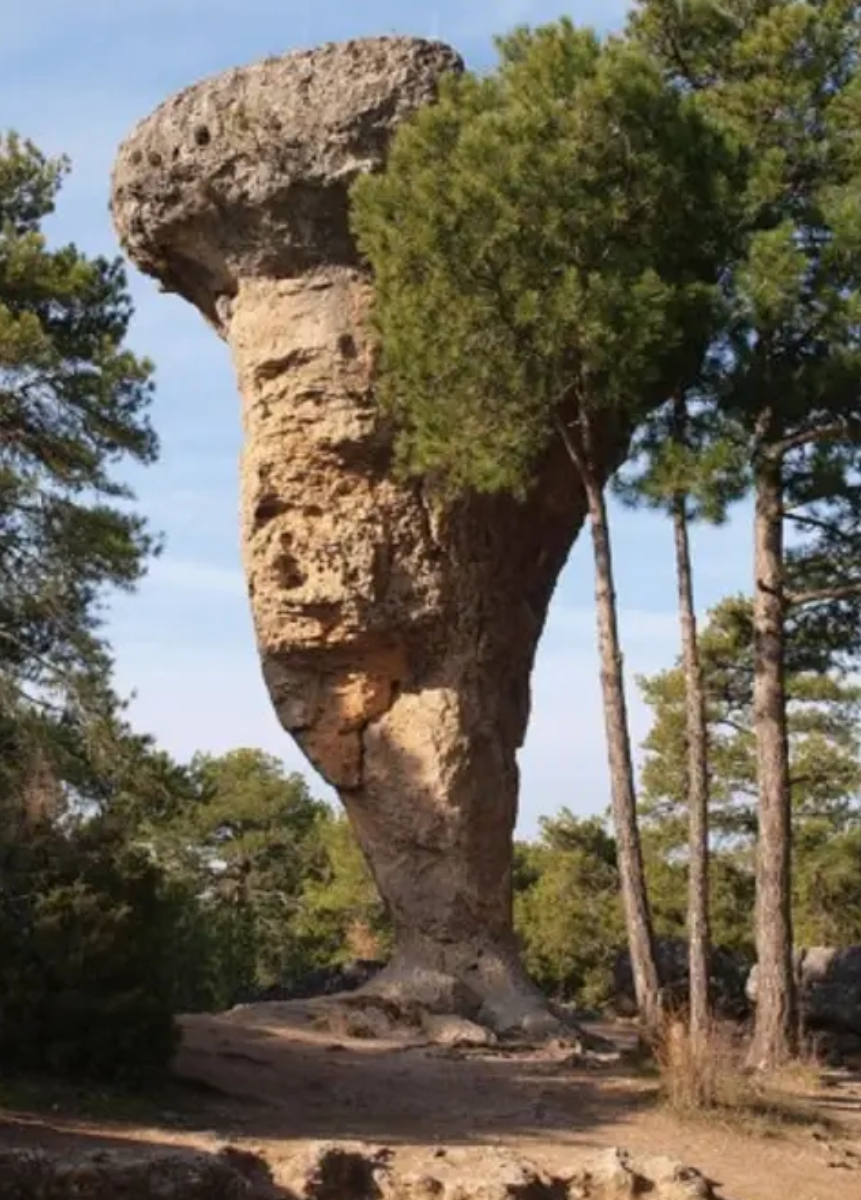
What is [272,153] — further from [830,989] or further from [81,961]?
[830,989]

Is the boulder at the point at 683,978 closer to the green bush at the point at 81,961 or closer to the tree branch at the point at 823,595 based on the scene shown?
the tree branch at the point at 823,595

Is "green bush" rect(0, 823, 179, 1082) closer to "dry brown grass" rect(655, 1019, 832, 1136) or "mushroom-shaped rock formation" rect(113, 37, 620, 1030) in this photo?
"dry brown grass" rect(655, 1019, 832, 1136)

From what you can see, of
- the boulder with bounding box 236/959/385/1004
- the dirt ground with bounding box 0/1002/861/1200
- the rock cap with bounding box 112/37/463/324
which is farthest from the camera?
the boulder with bounding box 236/959/385/1004

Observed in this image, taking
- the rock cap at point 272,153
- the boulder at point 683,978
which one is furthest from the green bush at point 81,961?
the rock cap at point 272,153

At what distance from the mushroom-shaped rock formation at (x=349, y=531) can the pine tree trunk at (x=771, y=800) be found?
12.0 feet

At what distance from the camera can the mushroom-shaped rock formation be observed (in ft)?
58.6

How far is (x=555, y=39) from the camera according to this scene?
15016mm

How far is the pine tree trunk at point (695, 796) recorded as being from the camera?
1445 cm

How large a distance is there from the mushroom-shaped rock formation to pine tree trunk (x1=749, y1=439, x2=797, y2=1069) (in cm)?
367

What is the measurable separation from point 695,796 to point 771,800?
64cm

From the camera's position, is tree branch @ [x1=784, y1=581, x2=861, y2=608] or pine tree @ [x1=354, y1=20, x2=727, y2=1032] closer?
pine tree @ [x1=354, y1=20, x2=727, y2=1032]

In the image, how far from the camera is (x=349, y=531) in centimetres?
1802

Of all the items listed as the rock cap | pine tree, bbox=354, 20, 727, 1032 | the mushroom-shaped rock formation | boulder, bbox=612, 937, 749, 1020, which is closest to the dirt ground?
pine tree, bbox=354, 20, 727, 1032

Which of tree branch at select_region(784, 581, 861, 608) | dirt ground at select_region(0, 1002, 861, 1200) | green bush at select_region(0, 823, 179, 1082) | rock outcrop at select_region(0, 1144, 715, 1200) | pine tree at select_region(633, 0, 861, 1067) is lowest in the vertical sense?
rock outcrop at select_region(0, 1144, 715, 1200)
